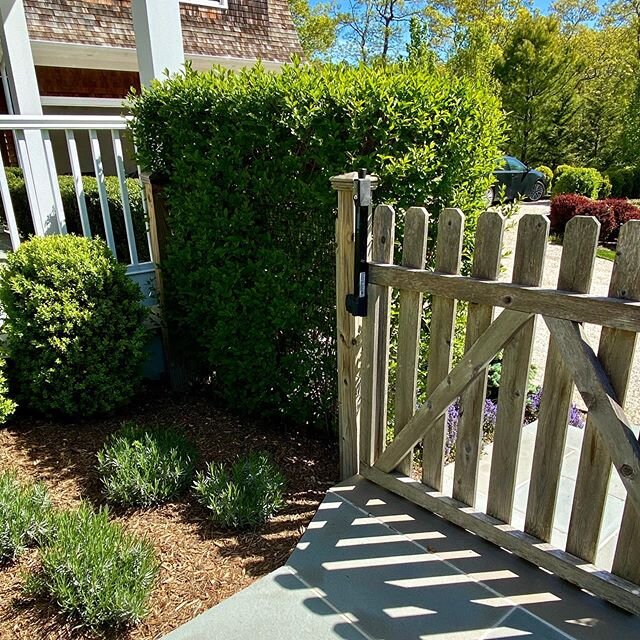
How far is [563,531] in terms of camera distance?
8.32 ft

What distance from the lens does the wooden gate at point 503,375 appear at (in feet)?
5.82

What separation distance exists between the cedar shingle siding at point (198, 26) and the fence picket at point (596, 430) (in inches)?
318

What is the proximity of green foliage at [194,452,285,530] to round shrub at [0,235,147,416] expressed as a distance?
124 centimetres

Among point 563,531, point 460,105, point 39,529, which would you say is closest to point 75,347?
point 39,529

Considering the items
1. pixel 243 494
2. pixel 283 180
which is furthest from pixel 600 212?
pixel 243 494

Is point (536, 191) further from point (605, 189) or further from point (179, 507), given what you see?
point (179, 507)

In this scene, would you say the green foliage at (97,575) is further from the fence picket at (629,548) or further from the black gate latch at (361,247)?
the fence picket at (629,548)

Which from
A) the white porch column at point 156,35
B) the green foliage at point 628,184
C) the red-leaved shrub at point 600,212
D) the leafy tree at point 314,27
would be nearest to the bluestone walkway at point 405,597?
the white porch column at point 156,35

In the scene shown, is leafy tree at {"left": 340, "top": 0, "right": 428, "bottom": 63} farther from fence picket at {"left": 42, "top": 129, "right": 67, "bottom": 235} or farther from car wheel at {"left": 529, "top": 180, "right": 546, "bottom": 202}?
fence picket at {"left": 42, "top": 129, "right": 67, "bottom": 235}

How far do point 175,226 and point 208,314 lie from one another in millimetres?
664

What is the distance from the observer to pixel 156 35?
166 inches

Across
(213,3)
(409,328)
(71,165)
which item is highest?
(213,3)

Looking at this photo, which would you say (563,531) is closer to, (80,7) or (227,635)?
(227,635)

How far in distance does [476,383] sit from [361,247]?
0.81 m
